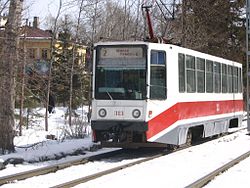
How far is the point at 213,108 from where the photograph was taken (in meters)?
19.0

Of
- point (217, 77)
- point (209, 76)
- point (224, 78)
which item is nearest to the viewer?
point (209, 76)

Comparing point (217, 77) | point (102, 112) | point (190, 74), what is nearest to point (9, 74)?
point (102, 112)

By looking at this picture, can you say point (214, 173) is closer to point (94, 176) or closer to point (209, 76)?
point (94, 176)

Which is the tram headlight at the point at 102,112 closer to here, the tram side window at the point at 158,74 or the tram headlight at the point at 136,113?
the tram headlight at the point at 136,113

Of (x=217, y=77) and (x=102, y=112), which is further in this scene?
(x=217, y=77)

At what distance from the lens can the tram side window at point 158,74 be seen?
47.1 ft

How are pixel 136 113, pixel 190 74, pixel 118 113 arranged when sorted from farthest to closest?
pixel 190 74
pixel 118 113
pixel 136 113

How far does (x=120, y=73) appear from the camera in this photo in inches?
569

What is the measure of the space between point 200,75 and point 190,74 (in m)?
1.01

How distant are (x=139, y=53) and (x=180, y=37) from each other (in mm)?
15438

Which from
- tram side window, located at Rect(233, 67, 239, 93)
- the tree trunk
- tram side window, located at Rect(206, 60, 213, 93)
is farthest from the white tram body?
tram side window, located at Rect(233, 67, 239, 93)

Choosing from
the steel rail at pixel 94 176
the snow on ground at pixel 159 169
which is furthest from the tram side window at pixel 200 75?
the steel rail at pixel 94 176

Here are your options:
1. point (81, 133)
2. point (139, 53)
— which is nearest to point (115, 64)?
point (139, 53)

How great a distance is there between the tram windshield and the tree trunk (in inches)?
96.4
